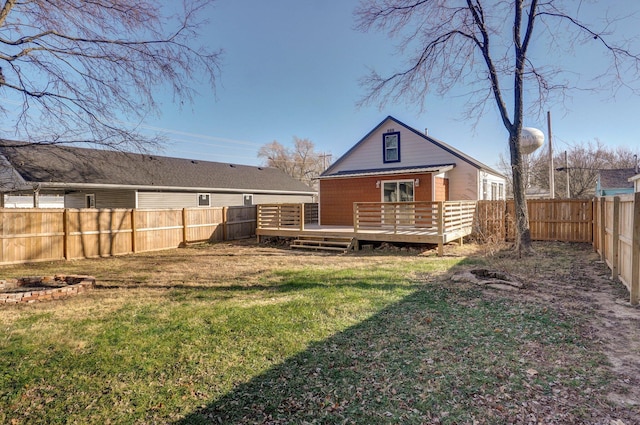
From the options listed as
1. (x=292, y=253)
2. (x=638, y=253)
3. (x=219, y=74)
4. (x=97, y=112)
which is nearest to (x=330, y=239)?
(x=292, y=253)

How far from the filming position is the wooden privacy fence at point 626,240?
5.05 meters

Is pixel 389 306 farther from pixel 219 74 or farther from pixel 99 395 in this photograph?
pixel 219 74

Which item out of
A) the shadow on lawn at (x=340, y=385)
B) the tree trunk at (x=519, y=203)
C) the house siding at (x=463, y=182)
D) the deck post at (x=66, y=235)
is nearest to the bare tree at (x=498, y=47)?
the tree trunk at (x=519, y=203)

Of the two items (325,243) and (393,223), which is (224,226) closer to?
(325,243)

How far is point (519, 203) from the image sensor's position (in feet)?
34.9

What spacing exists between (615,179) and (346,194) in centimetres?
2404

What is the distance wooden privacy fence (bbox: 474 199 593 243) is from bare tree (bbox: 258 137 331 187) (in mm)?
34299

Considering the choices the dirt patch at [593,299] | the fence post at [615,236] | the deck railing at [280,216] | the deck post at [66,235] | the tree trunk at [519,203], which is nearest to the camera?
the dirt patch at [593,299]

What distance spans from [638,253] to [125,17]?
34.8ft

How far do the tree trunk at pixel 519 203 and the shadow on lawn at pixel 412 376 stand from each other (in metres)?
6.21

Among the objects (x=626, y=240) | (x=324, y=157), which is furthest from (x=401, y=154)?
(x=324, y=157)

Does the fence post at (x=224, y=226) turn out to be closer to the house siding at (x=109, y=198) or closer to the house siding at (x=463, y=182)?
the house siding at (x=109, y=198)

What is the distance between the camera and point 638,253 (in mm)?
5035

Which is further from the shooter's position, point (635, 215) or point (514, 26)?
point (514, 26)
